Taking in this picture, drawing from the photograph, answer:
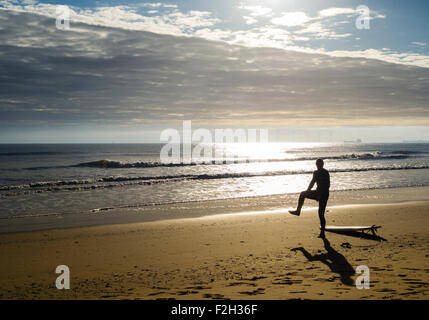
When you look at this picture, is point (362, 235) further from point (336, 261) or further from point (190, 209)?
point (190, 209)

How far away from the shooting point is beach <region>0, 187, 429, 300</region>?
18.9 feet

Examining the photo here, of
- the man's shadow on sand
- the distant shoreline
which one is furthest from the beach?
the distant shoreline

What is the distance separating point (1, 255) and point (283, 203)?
12.6m

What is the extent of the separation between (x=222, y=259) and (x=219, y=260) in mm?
99

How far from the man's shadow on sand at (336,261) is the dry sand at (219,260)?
19 millimetres

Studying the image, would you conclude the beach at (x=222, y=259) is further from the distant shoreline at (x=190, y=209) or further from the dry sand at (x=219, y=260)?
the distant shoreline at (x=190, y=209)

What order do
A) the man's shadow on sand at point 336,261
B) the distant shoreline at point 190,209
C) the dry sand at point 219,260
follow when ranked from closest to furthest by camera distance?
the dry sand at point 219,260
the man's shadow on sand at point 336,261
the distant shoreline at point 190,209

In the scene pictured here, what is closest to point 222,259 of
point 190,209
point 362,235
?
point 362,235

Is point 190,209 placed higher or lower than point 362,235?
lower

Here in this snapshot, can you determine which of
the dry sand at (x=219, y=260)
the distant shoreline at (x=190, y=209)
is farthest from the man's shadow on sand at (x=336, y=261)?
the distant shoreline at (x=190, y=209)

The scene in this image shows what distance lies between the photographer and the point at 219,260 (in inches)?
306

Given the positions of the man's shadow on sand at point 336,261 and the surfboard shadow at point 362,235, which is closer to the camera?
the man's shadow on sand at point 336,261

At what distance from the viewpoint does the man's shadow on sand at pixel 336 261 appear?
6227mm
